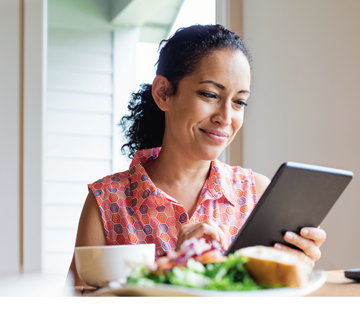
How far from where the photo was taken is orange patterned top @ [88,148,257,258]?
128 cm

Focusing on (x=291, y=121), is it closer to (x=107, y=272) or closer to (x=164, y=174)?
(x=164, y=174)

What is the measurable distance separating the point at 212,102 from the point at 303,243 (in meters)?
0.55

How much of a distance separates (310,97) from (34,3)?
160cm

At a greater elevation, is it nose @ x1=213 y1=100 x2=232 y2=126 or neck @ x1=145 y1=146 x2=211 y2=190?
nose @ x1=213 y1=100 x2=232 y2=126

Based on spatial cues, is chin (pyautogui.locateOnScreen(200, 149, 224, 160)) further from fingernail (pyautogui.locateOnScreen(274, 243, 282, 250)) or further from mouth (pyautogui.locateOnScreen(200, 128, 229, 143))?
fingernail (pyautogui.locateOnScreen(274, 243, 282, 250))

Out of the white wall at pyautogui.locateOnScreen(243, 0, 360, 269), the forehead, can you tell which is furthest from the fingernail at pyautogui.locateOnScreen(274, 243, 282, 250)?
the white wall at pyautogui.locateOnScreen(243, 0, 360, 269)

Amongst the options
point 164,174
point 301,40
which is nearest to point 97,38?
point 301,40

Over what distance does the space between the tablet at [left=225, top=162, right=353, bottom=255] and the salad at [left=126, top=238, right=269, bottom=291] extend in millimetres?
180

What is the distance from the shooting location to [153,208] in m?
1.30

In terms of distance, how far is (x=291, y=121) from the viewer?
2.02 meters

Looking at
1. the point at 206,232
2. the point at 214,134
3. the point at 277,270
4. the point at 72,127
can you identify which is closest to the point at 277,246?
the point at 206,232

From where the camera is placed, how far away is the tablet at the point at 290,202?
0.72m

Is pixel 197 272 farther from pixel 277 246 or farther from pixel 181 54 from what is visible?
pixel 181 54

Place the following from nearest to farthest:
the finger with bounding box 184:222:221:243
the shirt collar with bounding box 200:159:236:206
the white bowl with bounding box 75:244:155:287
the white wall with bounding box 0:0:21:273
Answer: the white bowl with bounding box 75:244:155:287, the finger with bounding box 184:222:221:243, the shirt collar with bounding box 200:159:236:206, the white wall with bounding box 0:0:21:273
